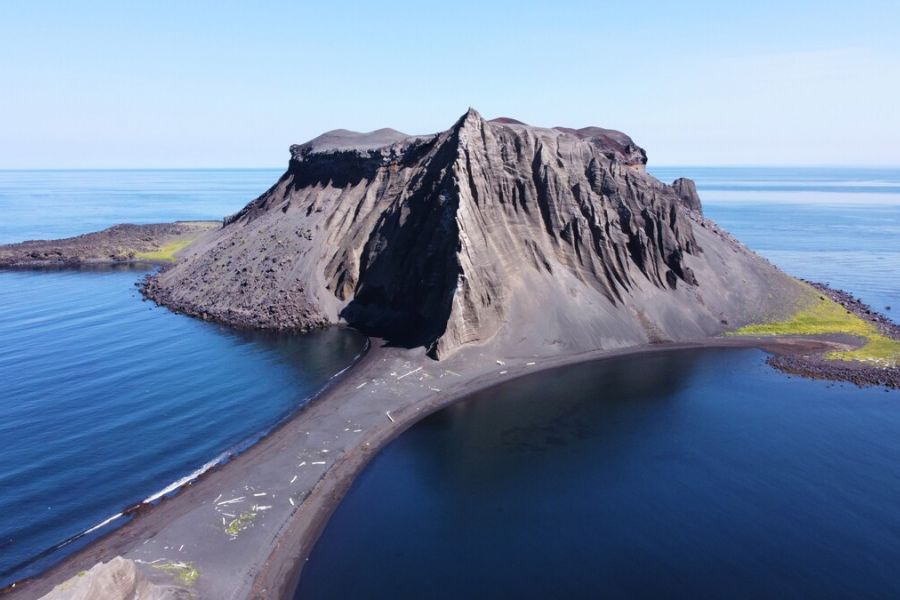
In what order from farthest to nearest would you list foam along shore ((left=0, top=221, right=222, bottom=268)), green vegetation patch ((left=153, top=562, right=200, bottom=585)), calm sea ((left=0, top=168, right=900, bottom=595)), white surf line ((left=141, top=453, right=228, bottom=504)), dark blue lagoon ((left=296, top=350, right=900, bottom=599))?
foam along shore ((left=0, top=221, right=222, bottom=268)) → white surf line ((left=141, top=453, right=228, bottom=504)) → calm sea ((left=0, top=168, right=900, bottom=595)) → dark blue lagoon ((left=296, top=350, right=900, bottom=599)) → green vegetation patch ((left=153, top=562, right=200, bottom=585))

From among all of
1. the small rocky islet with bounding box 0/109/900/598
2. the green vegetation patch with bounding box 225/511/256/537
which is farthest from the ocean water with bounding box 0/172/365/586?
the small rocky islet with bounding box 0/109/900/598

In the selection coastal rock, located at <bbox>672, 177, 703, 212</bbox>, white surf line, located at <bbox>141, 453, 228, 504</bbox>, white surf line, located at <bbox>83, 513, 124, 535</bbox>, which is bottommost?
white surf line, located at <bbox>83, 513, 124, 535</bbox>

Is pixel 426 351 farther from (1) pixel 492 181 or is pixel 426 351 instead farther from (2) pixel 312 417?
(1) pixel 492 181

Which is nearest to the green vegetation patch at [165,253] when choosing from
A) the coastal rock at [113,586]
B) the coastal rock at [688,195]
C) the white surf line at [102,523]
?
the white surf line at [102,523]

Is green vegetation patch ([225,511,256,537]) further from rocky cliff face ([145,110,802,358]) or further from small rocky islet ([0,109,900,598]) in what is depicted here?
small rocky islet ([0,109,900,598])

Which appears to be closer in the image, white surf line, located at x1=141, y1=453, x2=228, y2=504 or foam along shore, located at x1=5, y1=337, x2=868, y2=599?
foam along shore, located at x1=5, y1=337, x2=868, y2=599

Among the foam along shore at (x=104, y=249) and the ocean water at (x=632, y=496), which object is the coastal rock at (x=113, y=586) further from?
the foam along shore at (x=104, y=249)

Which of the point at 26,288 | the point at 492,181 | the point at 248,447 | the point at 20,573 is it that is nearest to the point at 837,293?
the point at 492,181
